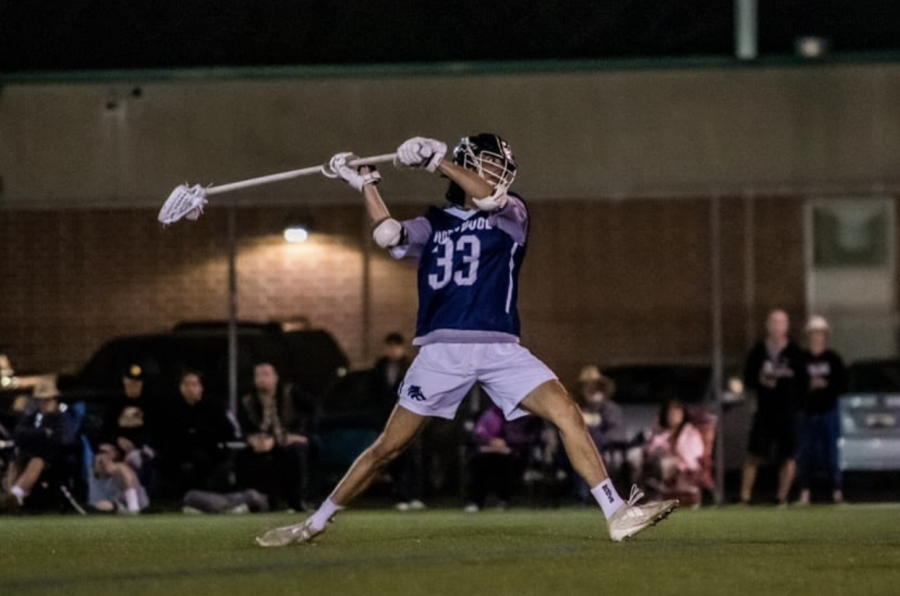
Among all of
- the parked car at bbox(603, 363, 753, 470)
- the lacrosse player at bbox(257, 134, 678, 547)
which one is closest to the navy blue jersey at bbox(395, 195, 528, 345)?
the lacrosse player at bbox(257, 134, 678, 547)

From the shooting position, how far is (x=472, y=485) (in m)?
18.9

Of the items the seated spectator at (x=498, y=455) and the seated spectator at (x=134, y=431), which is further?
the seated spectator at (x=498, y=455)

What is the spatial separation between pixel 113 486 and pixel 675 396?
5.25 m

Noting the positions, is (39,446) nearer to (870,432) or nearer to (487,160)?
(870,432)

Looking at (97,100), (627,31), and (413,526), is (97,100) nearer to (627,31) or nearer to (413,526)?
(413,526)

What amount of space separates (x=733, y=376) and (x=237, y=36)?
49.9ft

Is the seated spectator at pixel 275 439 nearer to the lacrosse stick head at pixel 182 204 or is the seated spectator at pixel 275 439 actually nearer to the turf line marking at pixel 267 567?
the lacrosse stick head at pixel 182 204

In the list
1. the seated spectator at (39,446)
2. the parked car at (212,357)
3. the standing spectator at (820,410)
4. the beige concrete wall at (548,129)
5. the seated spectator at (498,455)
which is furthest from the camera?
the beige concrete wall at (548,129)

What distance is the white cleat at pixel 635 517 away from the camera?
36.7ft

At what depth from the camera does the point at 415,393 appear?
11453 millimetres

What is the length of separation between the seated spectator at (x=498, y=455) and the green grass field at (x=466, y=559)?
378cm

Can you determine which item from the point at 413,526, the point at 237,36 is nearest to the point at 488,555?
the point at 413,526

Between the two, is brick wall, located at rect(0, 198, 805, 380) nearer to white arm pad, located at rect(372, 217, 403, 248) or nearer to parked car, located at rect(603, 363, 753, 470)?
parked car, located at rect(603, 363, 753, 470)

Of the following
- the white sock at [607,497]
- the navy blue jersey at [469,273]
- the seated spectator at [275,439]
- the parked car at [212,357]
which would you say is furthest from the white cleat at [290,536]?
the parked car at [212,357]
